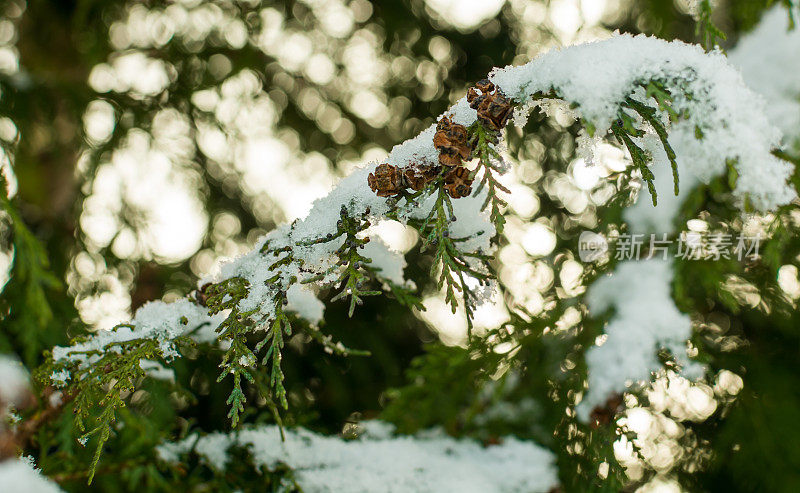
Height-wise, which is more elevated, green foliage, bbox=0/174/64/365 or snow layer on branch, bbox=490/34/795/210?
snow layer on branch, bbox=490/34/795/210

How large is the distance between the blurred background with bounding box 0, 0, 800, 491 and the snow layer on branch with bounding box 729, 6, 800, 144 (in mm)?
113

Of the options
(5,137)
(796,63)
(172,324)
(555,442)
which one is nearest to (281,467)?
(172,324)

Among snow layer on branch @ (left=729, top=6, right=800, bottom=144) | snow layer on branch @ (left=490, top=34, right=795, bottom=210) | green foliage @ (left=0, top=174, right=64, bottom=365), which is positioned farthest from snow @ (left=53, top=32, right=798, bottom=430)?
snow layer on branch @ (left=729, top=6, right=800, bottom=144)

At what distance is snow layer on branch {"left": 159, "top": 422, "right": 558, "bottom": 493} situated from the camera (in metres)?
1.52

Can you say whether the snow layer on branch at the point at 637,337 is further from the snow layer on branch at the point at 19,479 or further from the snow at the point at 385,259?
the snow layer on branch at the point at 19,479

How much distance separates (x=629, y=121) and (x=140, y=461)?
1479 mm

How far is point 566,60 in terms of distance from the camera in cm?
95

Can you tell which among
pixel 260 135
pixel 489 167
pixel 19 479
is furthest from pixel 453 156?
pixel 260 135

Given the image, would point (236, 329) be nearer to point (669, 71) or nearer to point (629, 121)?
point (629, 121)

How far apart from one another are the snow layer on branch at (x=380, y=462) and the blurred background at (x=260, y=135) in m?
0.61

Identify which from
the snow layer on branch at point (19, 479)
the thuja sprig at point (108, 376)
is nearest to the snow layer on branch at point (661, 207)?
the thuja sprig at point (108, 376)

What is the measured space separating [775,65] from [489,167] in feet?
5.79
